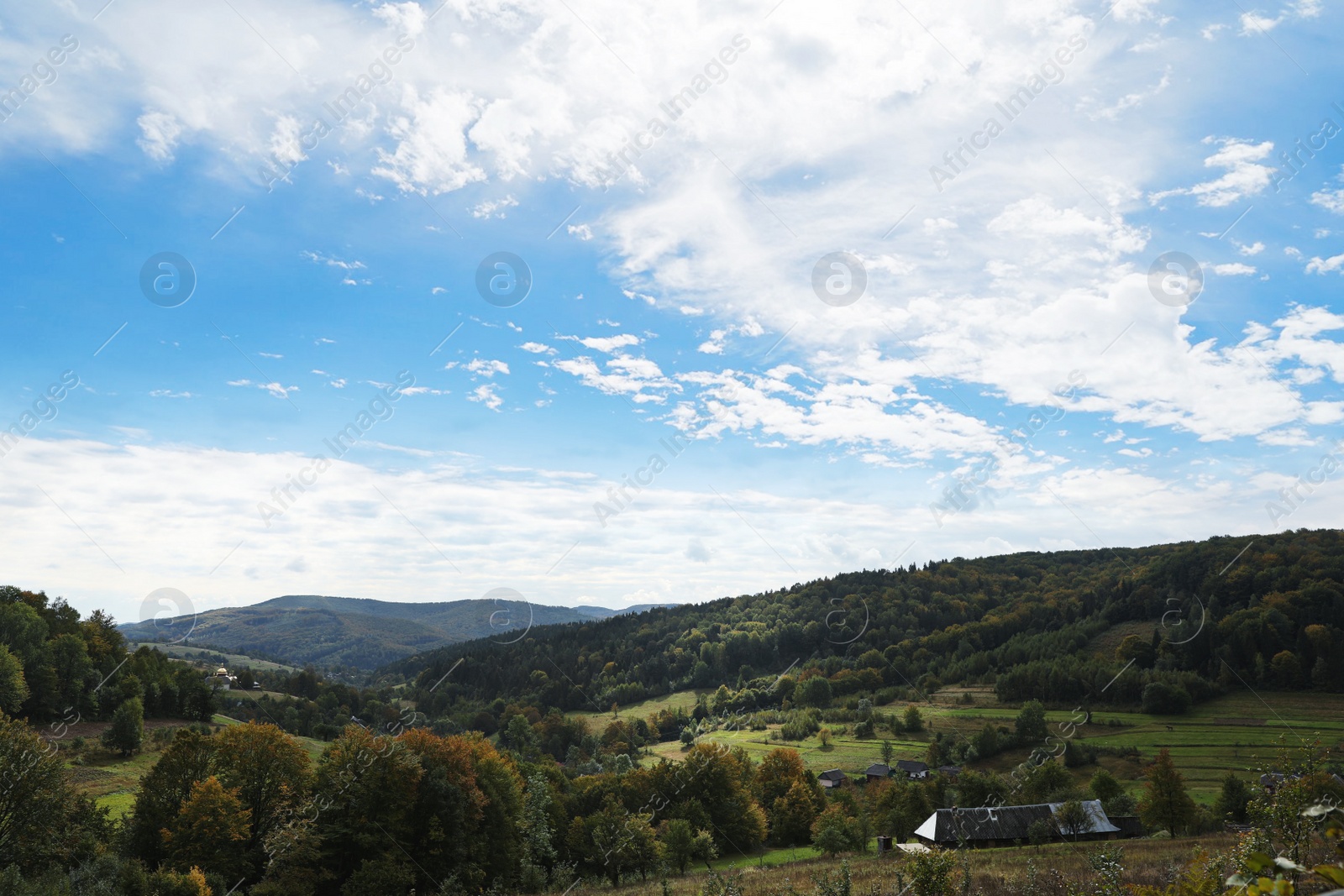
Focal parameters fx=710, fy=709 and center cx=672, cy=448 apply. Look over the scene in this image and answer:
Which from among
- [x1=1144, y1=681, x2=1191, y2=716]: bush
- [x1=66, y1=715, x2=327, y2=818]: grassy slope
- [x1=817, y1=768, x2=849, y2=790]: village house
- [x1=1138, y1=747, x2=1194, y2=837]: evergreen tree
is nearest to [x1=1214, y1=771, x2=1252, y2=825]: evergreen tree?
[x1=1138, y1=747, x2=1194, y2=837]: evergreen tree

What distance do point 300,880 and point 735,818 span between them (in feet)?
147

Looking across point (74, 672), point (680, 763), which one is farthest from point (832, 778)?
point (74, 672)

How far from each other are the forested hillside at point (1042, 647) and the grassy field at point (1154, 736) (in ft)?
18.4

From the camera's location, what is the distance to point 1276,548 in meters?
150

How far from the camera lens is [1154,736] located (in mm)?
112375

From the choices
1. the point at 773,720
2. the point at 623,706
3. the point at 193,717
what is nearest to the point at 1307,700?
the point at 773,720

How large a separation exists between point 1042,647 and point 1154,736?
45.0 m

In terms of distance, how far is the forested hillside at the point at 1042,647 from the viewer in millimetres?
128625

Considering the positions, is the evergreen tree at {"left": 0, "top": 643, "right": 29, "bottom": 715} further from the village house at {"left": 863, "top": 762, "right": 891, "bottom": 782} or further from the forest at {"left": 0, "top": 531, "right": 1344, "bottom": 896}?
the village house at {"left": 863, "top": 762, "right": 891, "bottom": 782}

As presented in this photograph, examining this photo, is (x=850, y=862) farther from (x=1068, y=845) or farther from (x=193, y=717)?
(x=193, y=717)

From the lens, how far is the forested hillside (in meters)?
129

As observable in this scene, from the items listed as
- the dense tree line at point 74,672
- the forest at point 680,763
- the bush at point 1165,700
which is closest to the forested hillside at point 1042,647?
the bush at point 1165,700

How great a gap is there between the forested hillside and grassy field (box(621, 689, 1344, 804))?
18.4 ft

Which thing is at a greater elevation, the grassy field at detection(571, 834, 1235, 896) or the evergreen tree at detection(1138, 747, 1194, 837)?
the grassy field at detection(571, 834, 1235, 896)
